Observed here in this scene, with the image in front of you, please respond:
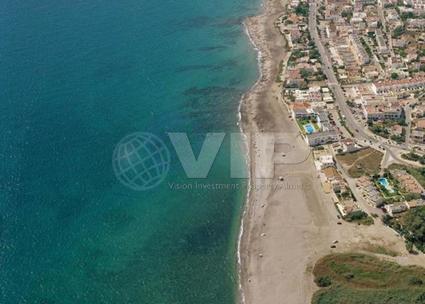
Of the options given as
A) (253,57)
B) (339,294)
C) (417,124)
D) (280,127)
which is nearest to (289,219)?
(339,294)

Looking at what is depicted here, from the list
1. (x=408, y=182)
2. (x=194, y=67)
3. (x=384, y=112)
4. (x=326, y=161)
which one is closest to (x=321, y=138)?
(x=326, y=161)

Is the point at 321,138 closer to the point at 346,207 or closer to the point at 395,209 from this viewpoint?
the point at 346,207

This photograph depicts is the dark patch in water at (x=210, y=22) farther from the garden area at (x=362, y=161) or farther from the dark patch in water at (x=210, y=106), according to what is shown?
the garden area at (x=362, y=161)

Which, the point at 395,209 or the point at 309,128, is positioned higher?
the point at 309,128

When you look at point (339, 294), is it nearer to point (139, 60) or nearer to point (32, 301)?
point (32, 301)

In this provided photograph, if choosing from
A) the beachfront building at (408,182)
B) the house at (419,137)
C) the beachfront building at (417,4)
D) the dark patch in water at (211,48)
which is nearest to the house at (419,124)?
the house at (419,137)
